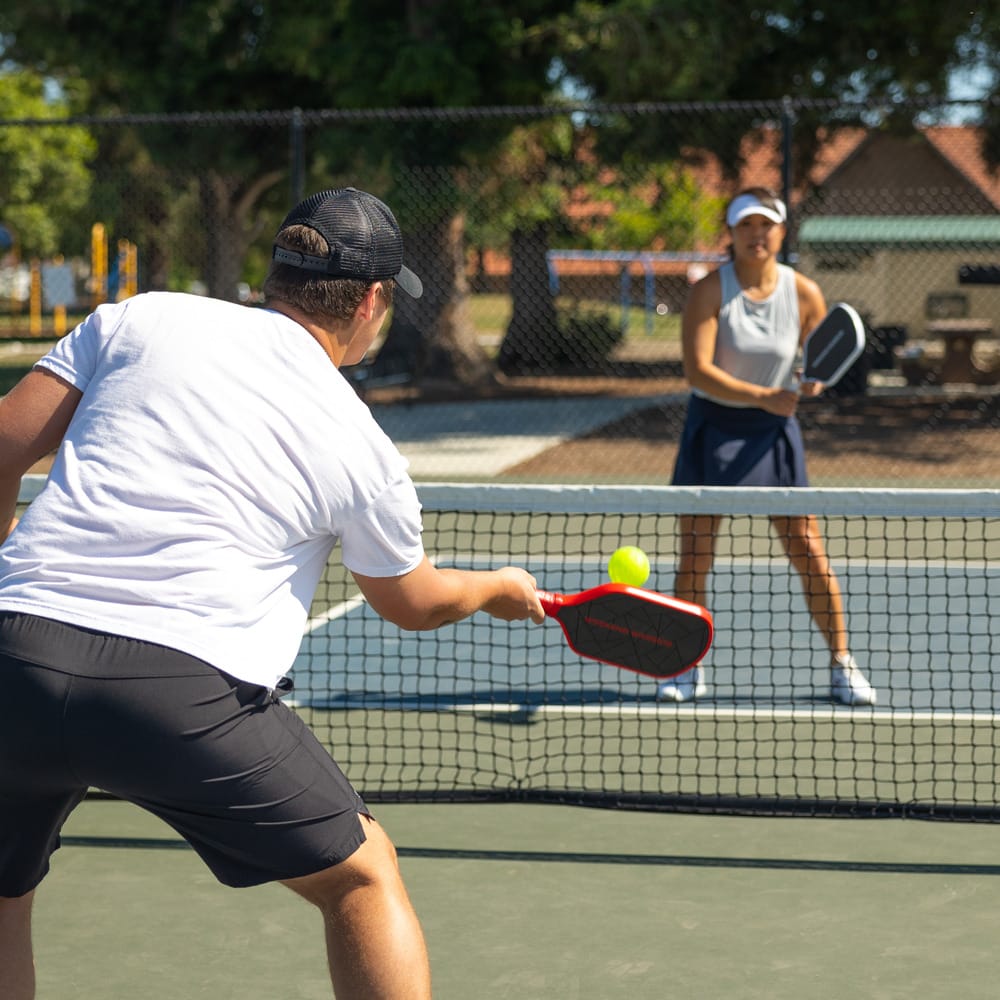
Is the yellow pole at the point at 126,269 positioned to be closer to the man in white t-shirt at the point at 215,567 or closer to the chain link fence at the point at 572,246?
the chain link fence at the point at 572,246

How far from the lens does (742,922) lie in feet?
13.4

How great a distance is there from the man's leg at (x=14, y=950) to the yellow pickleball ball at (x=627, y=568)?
137 centimetres

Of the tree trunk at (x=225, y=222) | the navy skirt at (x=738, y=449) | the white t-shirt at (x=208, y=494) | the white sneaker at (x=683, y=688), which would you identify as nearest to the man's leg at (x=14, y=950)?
the white t-shirt at (x=208, y=494)

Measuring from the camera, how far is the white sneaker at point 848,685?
6152 millimetres

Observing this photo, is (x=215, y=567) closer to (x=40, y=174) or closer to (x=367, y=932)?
(x=367, y=932)

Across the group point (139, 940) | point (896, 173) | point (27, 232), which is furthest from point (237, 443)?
point (27, 232)

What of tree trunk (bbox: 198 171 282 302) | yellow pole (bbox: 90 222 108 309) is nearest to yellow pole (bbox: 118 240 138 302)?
yellow pole (bbox: 90 222 108 309)

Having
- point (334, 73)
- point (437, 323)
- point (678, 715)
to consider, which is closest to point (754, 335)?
point (678, 715)

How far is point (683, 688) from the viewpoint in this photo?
20.7ft

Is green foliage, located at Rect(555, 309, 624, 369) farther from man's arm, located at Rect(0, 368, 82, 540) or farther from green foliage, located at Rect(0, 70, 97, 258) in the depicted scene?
green foliage, located at Rect(0, 70, 97, 258)

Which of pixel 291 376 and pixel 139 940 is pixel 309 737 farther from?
pixel 139 940

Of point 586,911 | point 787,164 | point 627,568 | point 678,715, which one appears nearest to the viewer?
point 627,568

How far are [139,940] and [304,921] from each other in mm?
405

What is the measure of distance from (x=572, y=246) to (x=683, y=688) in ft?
61.3
